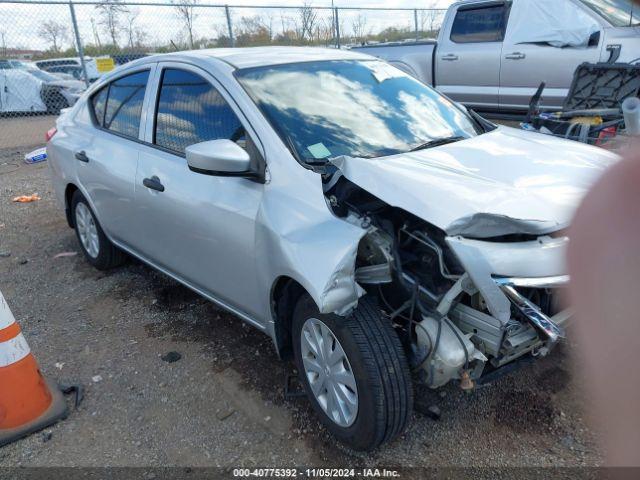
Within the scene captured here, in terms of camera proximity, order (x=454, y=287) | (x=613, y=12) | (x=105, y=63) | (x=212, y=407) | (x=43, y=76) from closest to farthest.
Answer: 1. (x=454, y=287)
2. (x=212, y=407)
3. (x=613, y=12)
4. (x=105, y=63)
5. (x=43, y=76)

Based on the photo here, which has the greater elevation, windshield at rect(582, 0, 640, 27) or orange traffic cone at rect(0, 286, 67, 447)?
windshield at rect(582, 0, 640, 27)

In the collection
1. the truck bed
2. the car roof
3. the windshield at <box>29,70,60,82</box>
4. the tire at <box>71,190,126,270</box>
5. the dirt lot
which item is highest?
the car roof

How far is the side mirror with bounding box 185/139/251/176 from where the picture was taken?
9.00ft

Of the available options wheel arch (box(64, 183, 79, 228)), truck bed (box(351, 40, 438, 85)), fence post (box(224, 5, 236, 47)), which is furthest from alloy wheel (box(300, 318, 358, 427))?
fence post (box(224, 5, 236, 47))

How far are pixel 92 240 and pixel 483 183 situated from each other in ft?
11.8

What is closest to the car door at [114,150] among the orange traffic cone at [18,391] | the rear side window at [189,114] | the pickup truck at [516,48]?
the rear side window at [189,114]

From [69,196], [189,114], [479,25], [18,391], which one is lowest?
[18,391]

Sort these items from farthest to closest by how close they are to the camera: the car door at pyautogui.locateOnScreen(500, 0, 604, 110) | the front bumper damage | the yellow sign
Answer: the yellow sign
the car door at pyautogui.locateOnScreen(500, 0, 604, 110)
the front bumper damage

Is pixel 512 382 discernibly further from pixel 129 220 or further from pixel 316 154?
pixel 129 220

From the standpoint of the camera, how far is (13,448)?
2.84 m

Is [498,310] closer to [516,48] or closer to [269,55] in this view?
[269,55]

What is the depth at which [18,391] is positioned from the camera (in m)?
2.93

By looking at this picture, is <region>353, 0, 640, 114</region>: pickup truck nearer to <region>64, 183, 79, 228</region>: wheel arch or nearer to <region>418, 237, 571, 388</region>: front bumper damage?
<region>64, 183, 79, 228</region>: wheel arch

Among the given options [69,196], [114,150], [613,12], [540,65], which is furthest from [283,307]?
[613,12]
